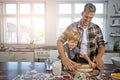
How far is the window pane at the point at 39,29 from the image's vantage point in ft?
15.8

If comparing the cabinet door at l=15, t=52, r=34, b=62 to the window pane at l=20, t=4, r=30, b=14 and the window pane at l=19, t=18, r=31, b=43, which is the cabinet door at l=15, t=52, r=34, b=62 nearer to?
the window pane at l=19, t=18, r=31, b=43

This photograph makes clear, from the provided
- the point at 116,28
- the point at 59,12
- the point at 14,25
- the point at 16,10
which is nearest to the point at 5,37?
the point at 14,25

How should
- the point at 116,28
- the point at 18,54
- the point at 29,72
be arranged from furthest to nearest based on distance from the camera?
the point at 116,28 → the point at 18,54 → the point at 29,72

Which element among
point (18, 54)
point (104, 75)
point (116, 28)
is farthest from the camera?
point (116, 28)

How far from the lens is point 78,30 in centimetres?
191

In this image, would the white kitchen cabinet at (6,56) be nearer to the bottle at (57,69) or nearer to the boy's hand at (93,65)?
the bottle at (57,69)

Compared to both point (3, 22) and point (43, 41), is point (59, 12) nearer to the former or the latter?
point (43, 41)

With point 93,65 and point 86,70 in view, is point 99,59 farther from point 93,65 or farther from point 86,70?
point 86,70

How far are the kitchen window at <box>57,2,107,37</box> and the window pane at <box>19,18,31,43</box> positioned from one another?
86cm

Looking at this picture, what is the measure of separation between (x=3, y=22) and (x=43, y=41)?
48.1 inches

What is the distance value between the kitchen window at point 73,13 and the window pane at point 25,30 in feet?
2.81

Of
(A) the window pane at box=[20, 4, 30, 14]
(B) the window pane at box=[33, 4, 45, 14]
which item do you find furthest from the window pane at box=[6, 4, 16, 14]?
(B) the window pane at box=[33, 4, 45, 14]

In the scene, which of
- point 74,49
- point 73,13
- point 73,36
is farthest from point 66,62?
point 73,13

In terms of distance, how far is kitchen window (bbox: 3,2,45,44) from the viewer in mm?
4809
